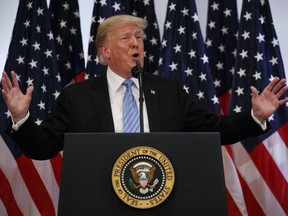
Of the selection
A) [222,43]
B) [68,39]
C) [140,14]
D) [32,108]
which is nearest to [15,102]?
[32,108]

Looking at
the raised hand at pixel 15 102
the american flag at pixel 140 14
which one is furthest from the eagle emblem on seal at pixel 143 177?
the american flag at pixel 140 14

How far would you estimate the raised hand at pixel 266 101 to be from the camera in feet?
6.48

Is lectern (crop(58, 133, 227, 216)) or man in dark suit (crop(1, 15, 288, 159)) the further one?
man in dark suit (crop(1, 15, 288, 159))

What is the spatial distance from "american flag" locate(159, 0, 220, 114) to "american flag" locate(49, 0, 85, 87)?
0.71 metres

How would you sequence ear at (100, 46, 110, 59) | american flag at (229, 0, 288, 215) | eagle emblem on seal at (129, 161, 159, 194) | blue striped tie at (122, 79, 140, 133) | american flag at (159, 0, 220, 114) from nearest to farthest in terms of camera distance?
eagle emblem on seal at (129, 161, 159, 194)
blue striped tie at (122, 79, 140, 133)
ear at (100, 46, 110, 59)
american flag at (229, 0, 288, 215)
american flag at (159, 0, 220, 114)

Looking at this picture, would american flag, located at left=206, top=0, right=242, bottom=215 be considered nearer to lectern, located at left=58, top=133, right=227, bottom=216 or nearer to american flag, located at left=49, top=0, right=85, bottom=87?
american flag, located at left=49, top=0, right=85, bottom=87

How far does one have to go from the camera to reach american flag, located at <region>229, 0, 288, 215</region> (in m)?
3.33

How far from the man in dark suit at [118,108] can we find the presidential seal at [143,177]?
668mm

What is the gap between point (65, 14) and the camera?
3.84 meters

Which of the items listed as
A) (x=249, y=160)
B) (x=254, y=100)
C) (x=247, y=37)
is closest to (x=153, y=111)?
(x=254, y=100)

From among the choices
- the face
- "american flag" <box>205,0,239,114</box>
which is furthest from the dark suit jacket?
"american flag" <box>205,0,239,114</box>

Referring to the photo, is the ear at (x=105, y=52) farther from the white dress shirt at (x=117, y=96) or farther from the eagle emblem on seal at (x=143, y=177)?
the eagle emblem on seal at (x=143, y=177)

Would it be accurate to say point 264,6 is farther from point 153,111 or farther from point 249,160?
point 153,111

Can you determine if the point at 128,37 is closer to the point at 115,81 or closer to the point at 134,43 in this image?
the point at 134,43
